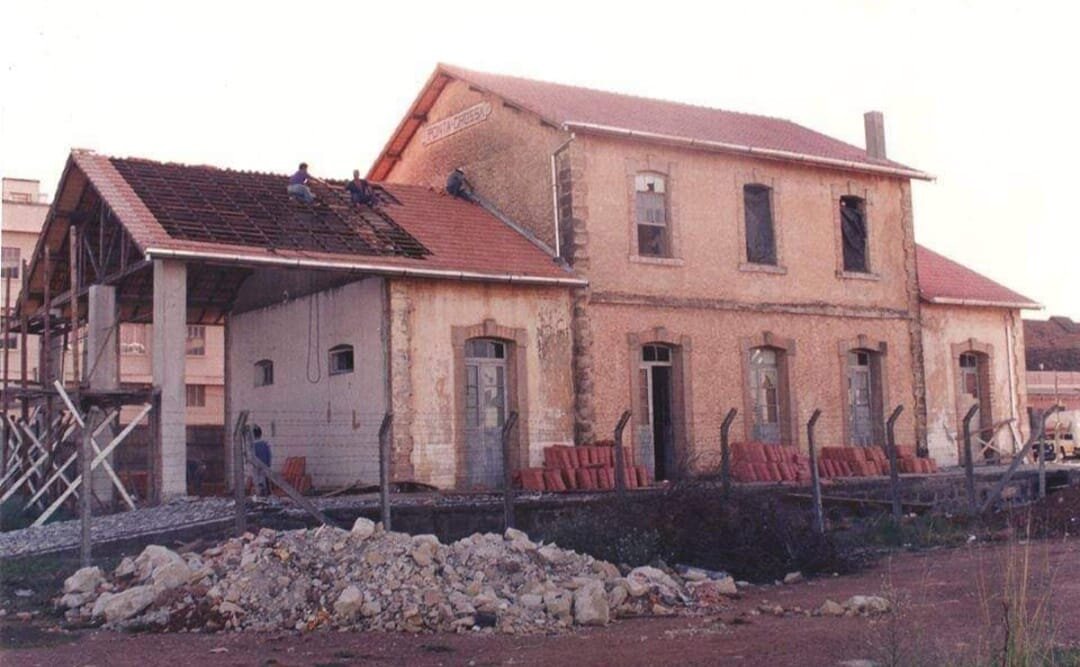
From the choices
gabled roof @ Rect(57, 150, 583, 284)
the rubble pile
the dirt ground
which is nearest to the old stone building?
gabled roof @ Rect(57, 150, 583, 284)

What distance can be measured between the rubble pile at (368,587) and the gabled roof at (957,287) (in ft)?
56.3

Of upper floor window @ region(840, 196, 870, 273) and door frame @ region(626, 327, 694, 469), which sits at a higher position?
upper floor window @ region(840, 196, 870, 273)

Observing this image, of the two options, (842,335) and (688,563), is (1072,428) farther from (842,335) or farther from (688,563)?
(688,563)

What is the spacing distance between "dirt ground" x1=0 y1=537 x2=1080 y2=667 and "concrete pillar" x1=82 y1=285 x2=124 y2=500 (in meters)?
10.0

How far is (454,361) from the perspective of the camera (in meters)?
20.5

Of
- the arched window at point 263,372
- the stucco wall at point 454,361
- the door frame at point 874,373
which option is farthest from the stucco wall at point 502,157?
the door frame at point 874,373

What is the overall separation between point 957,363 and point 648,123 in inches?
365

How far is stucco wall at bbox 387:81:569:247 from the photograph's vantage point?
2291cm

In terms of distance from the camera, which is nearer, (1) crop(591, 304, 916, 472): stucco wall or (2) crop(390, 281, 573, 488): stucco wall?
(2) crop(390, 281, 573, 488): stucco wall

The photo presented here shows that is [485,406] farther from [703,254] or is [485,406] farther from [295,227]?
[703,254]

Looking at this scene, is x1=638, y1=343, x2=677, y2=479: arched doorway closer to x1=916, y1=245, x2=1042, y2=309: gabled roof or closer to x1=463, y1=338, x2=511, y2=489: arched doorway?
x1=463, y1=338, x2=511, y2=489: arched doorway

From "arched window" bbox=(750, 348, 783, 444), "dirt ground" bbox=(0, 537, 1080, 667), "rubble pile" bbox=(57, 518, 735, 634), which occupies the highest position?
"arched window" bbox=(750, 348, 783, 444)

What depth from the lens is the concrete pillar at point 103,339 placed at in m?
20.6

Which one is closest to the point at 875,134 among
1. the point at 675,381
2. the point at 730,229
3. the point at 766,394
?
the point at 730,229
